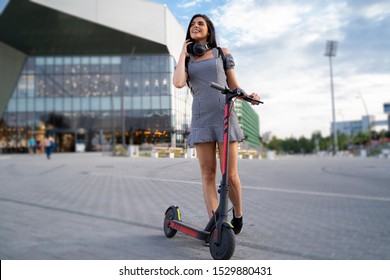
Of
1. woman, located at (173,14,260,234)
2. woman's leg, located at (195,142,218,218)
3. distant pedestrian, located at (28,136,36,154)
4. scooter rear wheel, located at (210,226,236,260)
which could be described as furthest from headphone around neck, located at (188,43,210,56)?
distant pedestrian, located at (28,136,36,154)

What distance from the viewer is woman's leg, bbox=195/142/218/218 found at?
1911mm

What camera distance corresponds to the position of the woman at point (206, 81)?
183cm

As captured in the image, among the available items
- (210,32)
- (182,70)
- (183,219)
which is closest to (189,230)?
(183,219)

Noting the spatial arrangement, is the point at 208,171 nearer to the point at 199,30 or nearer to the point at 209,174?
the point at 209,174

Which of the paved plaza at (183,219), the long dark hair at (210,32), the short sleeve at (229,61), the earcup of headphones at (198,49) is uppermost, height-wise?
the long dark hair at (210,32)

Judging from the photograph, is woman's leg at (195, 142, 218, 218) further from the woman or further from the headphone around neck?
the headphone around neck

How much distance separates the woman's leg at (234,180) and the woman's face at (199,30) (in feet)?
1.59

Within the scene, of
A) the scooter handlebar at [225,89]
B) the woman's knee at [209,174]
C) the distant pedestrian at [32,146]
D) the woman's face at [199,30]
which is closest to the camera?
the scooter handlebar at [225,89]

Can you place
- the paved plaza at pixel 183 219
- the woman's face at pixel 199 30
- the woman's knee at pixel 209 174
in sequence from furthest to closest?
1. the paved plaza at pixel 183 219
2. the woman's knee at pixel 209 174
3. the woman's face at pixel 199 30

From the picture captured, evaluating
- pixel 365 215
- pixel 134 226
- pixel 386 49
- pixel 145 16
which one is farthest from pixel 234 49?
pixel 365 215

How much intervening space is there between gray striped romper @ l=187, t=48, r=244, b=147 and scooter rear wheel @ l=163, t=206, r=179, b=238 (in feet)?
1.54

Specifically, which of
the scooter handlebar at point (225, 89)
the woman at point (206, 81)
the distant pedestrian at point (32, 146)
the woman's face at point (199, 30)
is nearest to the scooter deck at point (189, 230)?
the woman at point (206, 81)

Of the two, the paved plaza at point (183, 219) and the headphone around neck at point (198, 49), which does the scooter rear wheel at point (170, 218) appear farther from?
the headphone around neck at point (198, 49)
